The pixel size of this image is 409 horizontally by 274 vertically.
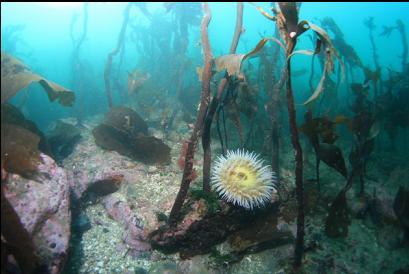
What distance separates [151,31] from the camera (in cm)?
1345

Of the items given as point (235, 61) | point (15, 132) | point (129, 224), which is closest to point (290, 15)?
point (235, 61)

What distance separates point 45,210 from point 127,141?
8.86 ft

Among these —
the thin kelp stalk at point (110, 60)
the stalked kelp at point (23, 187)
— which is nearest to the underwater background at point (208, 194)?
the stalked kelp at point (23, 187)

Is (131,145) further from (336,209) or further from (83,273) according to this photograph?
(336,209)

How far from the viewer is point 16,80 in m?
3.32

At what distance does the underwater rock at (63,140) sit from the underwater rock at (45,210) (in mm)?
2100

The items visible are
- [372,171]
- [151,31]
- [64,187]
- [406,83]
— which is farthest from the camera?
[151,31]

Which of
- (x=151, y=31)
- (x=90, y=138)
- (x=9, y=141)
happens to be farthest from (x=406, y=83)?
(x=151, y=31)

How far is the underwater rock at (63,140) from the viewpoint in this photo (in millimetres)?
5381

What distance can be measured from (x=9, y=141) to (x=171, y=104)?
305 inches

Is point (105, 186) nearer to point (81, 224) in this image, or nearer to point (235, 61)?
point (81, 224)

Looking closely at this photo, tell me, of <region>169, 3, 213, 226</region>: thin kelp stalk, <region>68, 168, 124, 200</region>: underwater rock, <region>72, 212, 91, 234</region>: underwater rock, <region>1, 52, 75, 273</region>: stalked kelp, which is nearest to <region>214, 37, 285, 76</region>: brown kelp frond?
<region>169, 3, 213, 226</region>: thin kelp stalk

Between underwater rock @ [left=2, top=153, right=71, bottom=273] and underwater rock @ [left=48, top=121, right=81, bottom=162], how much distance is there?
6.89 feet

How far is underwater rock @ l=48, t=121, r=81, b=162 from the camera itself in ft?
17.7
